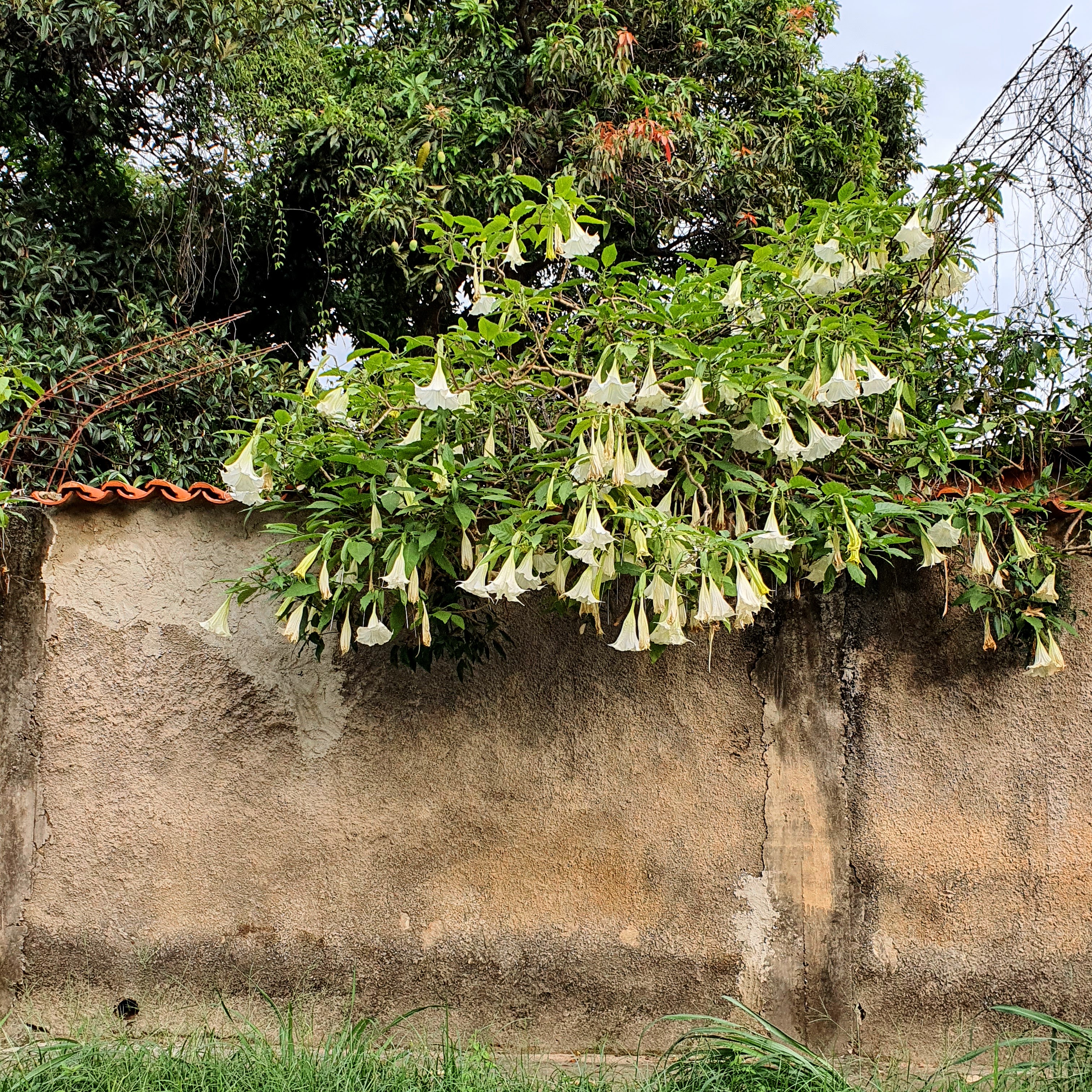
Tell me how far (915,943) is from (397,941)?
1.80 m

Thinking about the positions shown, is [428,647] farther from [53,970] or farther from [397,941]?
[53,970]

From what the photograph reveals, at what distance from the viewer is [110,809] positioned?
3236mm

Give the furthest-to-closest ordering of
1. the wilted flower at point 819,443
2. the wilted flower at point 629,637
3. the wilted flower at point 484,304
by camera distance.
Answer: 1. the wilted flower at point 484,304
2. the wilted flower at point 819,443
3. the wilted flower at point 629,637

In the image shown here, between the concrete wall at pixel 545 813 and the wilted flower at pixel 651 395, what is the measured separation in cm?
97

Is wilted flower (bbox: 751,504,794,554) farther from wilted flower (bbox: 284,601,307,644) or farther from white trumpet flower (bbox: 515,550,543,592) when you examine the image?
wilted flower (bbox: 284,601,307,644)

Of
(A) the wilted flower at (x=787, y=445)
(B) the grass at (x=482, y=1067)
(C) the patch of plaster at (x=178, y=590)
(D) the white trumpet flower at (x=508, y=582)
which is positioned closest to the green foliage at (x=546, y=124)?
(C) the patch of plaster at (x=178, y=590)

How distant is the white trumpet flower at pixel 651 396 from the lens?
2625 millimetres

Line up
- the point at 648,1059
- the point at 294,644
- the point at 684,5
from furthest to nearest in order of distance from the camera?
the point at 684,5 → the point at 294,644 → the point at 648,1059

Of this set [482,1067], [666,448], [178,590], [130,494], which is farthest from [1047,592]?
[130,494]

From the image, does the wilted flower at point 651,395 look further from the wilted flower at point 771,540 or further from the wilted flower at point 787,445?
the wilted flower at point 771,540

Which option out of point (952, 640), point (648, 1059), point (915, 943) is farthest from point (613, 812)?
point (952, 640)

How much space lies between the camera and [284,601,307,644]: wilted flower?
111 inches

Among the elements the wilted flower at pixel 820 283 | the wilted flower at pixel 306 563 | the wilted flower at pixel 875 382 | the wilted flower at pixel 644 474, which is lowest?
the wilted flower at pixel 306 563

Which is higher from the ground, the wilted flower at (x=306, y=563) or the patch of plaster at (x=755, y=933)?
the wilted flower at (x=306, y=563)
